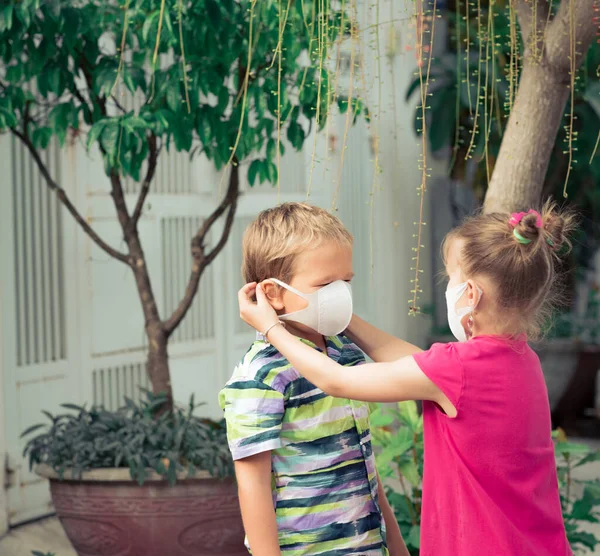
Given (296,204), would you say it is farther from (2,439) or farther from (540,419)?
(2,439)

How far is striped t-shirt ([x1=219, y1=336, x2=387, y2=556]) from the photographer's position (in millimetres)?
1147

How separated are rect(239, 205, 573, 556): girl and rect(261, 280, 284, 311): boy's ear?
18 millimetres

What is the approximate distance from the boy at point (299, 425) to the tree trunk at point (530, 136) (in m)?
0.62

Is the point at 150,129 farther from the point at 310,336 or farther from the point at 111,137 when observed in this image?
the point at 310,336

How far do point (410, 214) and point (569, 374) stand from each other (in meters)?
1.09

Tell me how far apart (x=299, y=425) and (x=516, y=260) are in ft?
1.16

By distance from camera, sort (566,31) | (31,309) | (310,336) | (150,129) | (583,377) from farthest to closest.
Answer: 1. (583,377)
2. (31,309)
3. (150,129)
4. (566,31)
5. (310,336)

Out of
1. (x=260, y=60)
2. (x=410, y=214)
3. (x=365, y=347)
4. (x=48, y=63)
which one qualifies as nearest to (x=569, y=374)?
(x=410, y=214)

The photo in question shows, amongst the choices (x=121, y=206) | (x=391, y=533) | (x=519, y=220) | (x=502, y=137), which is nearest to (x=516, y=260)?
(x=519, y=220)

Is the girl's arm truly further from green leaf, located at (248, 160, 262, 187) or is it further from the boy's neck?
green leaf, located at (248, 160, 262, 187)

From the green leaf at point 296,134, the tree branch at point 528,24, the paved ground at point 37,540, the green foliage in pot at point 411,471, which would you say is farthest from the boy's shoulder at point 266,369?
the paved ground at point 37,540

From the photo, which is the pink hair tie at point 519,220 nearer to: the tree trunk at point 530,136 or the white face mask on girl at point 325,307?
the white face mask on girl at point 325,307

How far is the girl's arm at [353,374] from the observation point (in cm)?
114

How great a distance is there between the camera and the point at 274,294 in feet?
4.02
